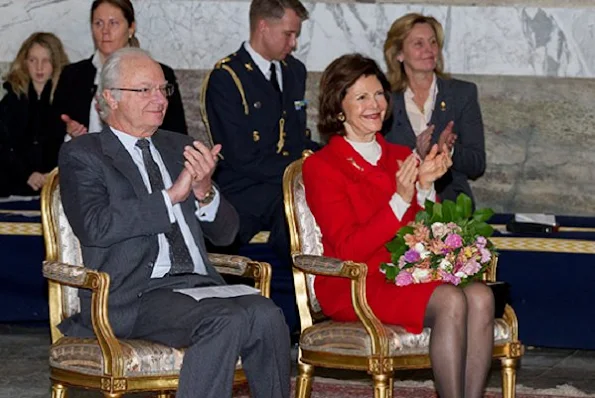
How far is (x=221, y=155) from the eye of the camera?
7699 millimetres

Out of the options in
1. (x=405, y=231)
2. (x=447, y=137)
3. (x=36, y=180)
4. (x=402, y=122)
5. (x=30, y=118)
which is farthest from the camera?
(x=30, y=118)

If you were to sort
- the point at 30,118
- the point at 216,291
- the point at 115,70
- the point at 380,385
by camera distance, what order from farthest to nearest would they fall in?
the point at 30,118 → the point at 380,385 → the point at 115,70 → the point at 216,291

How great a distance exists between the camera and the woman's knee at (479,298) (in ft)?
19.3

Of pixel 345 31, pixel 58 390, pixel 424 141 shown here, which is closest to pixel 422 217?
pixel 424 141

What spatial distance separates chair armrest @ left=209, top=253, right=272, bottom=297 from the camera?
5875 millimetres

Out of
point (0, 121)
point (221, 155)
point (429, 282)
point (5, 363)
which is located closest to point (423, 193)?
point (429, 282)

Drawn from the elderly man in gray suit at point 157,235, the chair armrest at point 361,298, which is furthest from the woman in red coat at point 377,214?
the elderly man in gray suit at point 157,235

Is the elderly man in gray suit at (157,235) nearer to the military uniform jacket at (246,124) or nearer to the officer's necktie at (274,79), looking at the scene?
the military uniform jacket at (246,124)

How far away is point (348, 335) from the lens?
233 inches

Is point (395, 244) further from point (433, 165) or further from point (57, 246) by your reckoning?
point (57, 246)

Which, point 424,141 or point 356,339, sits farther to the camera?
point 424,141

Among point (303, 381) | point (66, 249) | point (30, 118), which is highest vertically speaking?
point (30, 118)

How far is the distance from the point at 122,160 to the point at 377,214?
40.6 inches

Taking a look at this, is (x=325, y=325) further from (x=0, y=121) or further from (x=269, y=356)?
(x=0, y=121)
